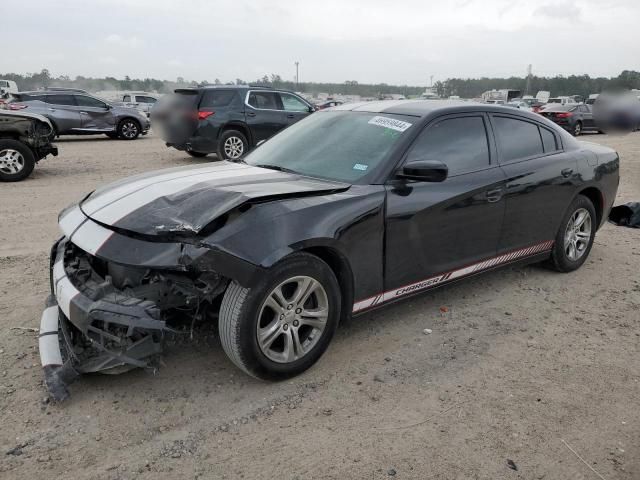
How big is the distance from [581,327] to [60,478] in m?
3.55

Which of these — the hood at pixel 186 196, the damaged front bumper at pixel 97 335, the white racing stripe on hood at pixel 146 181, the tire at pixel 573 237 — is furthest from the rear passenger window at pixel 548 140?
the damaged front bumper at pixel 97 335

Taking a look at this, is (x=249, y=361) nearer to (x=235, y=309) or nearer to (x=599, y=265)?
(x=235, y=309)

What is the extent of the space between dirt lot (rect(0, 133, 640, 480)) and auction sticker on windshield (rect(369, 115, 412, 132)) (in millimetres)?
1414

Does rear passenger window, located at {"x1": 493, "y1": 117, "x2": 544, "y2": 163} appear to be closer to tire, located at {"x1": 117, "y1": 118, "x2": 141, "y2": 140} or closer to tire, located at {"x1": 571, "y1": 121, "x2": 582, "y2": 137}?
tire, located at {"x1": 117, "y1": 118, "x2": 141, "y2": 140}

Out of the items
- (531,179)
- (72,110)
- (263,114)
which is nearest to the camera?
(531,179)

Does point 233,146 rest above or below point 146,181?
below

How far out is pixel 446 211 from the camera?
3748 millimetres

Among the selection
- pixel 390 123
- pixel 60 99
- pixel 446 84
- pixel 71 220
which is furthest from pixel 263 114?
pixel 446 84

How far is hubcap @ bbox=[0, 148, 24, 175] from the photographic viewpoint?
30.1 ft

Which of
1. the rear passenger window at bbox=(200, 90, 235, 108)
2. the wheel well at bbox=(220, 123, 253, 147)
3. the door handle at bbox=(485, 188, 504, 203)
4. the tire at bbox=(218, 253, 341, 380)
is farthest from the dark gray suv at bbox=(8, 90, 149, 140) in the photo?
the tire at bbox=(218, 253, 341, 380)

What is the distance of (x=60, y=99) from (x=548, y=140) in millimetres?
15336

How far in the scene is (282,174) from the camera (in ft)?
12.1

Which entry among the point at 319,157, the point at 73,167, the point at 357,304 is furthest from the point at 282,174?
the point at 73,167

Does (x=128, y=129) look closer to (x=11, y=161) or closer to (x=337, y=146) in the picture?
(x=11, y=161)
